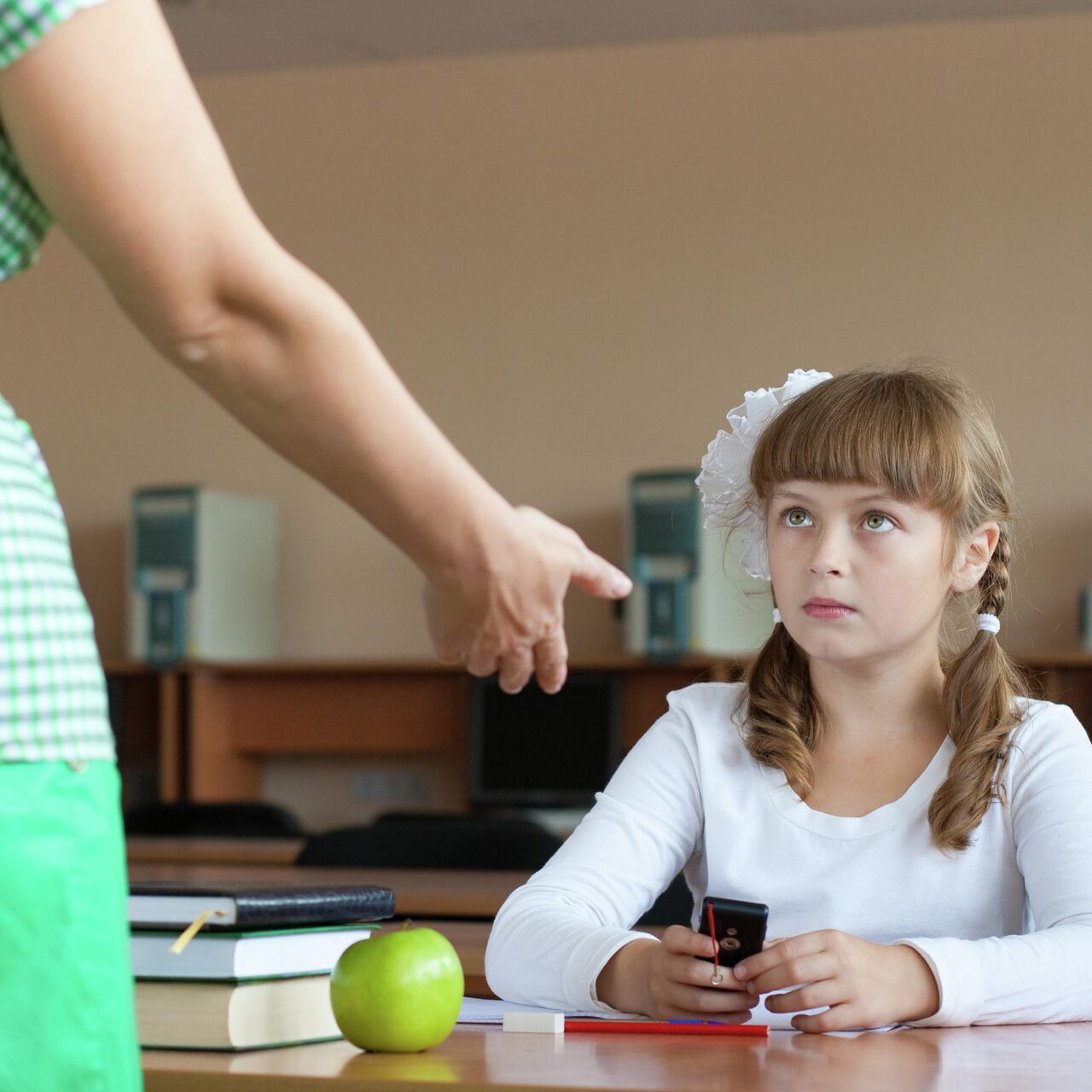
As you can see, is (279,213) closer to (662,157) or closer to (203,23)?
(203,23)

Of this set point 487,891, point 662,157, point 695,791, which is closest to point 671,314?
point 662,157

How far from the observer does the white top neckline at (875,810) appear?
1.68 metres

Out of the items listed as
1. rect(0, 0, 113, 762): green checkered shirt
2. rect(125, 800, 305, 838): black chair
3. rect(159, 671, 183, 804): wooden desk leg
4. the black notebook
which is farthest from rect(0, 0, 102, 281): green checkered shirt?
rect(159, 671, 183, 804): wooden desk leg

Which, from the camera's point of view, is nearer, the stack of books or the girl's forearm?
the stack of books

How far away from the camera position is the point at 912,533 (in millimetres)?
1694

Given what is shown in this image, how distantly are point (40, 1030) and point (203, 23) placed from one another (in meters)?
5.42

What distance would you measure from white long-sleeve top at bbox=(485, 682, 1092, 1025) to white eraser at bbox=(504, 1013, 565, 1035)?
0.22m

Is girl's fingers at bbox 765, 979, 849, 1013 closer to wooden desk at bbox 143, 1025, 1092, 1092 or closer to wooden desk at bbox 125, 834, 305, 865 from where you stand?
wooden desk at bbox 143, 1025, 1092, 1092

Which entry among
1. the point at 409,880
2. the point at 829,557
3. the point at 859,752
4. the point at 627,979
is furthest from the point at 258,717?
the point at 627,979

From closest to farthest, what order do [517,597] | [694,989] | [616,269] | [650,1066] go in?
[517,597] < [650,1066] < [694,989] < [616,269]

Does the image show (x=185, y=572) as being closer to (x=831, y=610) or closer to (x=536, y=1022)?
(x=831, y=610)

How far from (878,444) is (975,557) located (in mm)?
203

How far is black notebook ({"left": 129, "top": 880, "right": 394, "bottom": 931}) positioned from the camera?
3.49 feet

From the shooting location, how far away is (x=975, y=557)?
1799 mm
